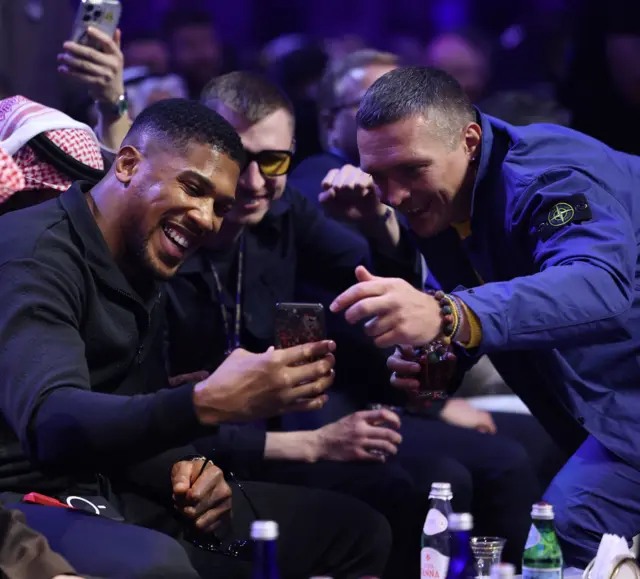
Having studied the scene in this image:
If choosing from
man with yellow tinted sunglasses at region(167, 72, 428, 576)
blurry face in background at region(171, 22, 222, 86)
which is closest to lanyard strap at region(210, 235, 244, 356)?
man with yellow tinted sunglasses at region(167, 72, 428, 576)

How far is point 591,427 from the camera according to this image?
2979 mm

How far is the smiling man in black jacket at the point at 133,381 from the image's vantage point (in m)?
2.19

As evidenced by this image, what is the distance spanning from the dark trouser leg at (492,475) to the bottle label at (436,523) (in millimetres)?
914

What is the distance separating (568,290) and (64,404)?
1.10 meters

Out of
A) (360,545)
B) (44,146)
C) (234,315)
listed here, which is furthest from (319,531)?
(44,146)

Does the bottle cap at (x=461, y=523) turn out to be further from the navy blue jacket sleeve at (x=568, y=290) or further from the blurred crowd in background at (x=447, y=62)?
the blurred crowd in background at (x=447, y=62)

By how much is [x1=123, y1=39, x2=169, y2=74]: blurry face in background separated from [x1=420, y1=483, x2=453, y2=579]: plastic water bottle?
339cm

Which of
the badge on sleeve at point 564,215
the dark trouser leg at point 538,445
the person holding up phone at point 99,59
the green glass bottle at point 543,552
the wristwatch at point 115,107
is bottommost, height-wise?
the dark trouser leg at point 538,445

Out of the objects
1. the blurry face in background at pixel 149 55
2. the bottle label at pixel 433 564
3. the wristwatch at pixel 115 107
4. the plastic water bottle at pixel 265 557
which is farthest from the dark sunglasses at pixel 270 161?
the blurry face in background at pixel 149 55

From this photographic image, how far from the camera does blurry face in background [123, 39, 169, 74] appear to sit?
18.1ft

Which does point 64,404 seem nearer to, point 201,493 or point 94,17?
point 201,493

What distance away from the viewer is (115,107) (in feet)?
11.1

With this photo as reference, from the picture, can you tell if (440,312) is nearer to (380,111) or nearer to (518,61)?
(380,111)

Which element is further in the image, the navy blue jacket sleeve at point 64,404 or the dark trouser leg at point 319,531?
the dark trouser leg at point 319,531
